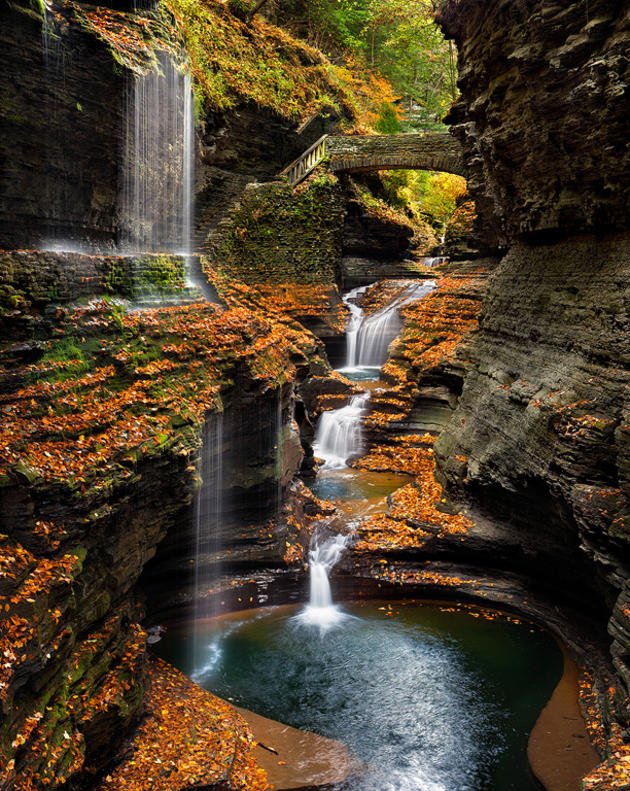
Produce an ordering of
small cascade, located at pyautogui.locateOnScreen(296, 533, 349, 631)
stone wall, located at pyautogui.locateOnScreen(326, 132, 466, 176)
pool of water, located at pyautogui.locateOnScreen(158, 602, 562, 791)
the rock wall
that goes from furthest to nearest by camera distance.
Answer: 1. stone wall, located at pyautogui.locateOnScreen(326, 132, 466, 176)
2. small cascade, located at pyautogui.locateOnScreen(296, 533, 349, 631)
3. the rock wall
4. pool of water, located at pyautogui.locateOnScreen(158, 602, 562, 791)

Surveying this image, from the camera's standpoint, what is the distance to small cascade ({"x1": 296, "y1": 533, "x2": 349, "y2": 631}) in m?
10.9

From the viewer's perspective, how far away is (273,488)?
464 inches

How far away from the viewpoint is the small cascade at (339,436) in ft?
59.0

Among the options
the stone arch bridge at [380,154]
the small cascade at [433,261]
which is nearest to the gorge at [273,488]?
the stone arch bridge at [380,154]

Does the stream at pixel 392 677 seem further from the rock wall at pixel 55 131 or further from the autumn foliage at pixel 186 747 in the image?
the rock wall at pixel 55 131

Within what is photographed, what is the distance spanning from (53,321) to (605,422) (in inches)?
310

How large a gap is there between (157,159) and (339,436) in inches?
369

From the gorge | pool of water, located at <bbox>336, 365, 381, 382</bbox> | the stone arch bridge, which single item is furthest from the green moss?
pool of water, located at <bbox>336, 365, 381, 382</bbox>

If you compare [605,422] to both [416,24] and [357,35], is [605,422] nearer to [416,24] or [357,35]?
[416,24]

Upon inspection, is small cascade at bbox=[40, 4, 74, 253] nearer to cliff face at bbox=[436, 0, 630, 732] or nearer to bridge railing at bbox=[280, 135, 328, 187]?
cliff face at bbox=[436, 0, 630, 732]

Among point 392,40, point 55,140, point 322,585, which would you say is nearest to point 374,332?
point 322,585

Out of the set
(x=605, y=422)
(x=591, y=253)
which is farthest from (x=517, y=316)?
(x=605, y=422)

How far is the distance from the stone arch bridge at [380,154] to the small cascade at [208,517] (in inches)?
686

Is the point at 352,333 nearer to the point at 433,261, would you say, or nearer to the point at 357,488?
the point at 433,261
